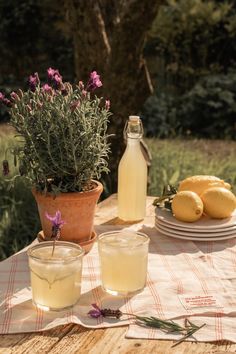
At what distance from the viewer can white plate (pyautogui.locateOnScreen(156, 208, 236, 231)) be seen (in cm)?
188

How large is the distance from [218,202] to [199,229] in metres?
0.11

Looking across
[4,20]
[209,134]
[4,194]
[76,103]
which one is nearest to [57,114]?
[76,103]

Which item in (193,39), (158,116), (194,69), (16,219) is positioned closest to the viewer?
(16,219)

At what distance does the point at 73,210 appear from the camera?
5.64 feet

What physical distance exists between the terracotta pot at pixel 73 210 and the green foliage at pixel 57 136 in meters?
0.03

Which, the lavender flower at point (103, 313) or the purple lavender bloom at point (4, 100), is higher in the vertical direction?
the purple lavender bloom at point (4, 100)

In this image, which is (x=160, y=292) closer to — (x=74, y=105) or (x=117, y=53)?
(x=74, y=105)

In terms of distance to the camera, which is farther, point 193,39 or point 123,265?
point 193,39

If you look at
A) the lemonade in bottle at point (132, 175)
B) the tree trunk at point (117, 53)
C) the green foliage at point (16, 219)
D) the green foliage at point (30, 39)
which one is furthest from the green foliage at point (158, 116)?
the lemonade in bottle at point (132, 175)

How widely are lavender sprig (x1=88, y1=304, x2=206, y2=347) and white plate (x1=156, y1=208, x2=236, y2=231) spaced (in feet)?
1.79

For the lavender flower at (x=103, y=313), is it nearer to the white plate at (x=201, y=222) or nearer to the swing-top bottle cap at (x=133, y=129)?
the white plate at (x=201, y=222)

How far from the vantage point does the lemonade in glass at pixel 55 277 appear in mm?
1359

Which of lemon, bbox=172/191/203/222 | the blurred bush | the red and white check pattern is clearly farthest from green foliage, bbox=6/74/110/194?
the blurred bush

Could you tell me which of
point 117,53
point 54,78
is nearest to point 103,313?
point 54,78
